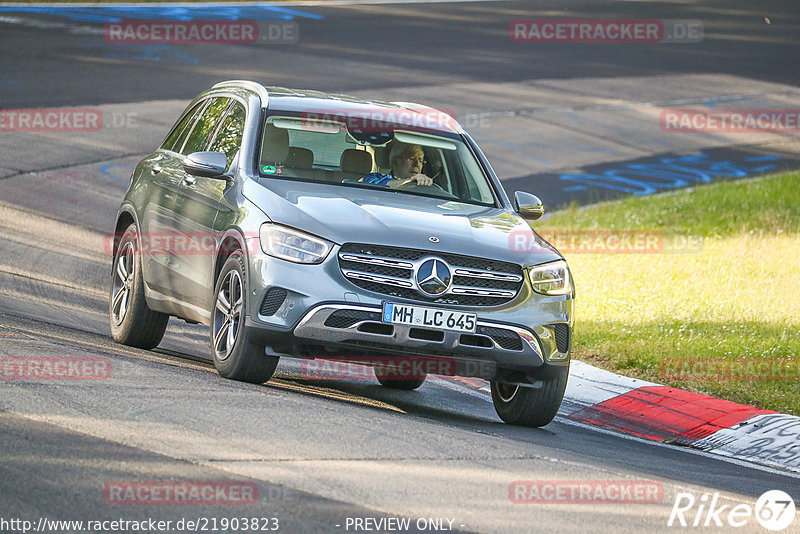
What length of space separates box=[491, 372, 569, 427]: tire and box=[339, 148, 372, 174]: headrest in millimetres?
1719

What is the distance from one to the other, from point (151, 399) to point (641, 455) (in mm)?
3041

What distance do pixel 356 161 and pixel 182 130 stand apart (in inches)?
74.6

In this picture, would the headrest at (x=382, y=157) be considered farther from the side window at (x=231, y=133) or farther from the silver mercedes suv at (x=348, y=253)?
the side window at (x=231, y=133)

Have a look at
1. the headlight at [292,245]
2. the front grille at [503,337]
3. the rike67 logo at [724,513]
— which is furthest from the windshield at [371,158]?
the rike67 logo at [724,513]

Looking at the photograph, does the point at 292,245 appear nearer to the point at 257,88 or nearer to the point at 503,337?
the point at 503,337

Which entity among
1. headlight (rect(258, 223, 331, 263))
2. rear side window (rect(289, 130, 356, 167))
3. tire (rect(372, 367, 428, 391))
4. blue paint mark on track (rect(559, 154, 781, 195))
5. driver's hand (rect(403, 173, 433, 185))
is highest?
rear side window (rect(289, 130, 356, 167))

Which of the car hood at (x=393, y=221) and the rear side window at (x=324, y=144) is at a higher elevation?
the rear side window at (x=324, y=144)

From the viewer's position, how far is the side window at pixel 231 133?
9.49m

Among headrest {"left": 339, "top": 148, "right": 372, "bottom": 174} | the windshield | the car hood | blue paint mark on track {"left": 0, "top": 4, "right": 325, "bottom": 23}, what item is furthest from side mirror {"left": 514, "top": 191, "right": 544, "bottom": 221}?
blue paint mark on track {"left": 0, "top": 4, "right": 325, "bottom": 23}

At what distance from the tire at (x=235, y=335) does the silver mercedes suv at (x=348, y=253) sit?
1 cm

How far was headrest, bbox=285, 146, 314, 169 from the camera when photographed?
9266 millimetres

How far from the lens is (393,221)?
8367mm

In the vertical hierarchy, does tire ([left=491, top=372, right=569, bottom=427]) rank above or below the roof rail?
below

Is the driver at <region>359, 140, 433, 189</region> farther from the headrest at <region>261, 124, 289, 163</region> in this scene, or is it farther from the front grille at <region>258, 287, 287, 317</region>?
the front grille at <region>258, 287, 287, 317</region>
